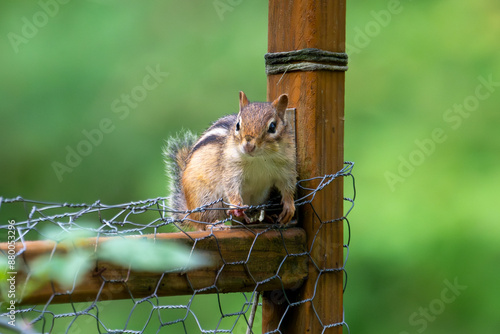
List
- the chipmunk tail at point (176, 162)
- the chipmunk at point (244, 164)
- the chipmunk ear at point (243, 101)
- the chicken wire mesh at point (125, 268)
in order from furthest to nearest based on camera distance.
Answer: the chipmunk tail at point (176, 162)
the chipmunk ear at point (243, 101)
the chipmunk at point (244, 164)
the chicken wire mesh at point (125, 268)

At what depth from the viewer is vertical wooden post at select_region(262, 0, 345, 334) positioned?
1.29 m

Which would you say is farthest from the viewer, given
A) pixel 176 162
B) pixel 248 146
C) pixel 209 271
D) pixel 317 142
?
pixel 176 162

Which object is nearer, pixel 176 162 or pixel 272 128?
pixel 272 128

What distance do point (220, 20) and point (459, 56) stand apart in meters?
1.29

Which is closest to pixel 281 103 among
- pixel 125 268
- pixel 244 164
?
pixel 244 164

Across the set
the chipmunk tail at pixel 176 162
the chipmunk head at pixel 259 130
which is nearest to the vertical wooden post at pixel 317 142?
the chipmunk head at pixel 259 130

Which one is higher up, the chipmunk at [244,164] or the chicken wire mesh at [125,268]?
the chipmunk at [244,164]

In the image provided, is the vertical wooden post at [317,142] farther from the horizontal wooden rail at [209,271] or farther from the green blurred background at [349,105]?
the green blurred background at [349,105]

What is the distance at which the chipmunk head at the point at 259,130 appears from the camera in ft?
4.92

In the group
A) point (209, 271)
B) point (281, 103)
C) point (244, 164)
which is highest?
point (281, 103)

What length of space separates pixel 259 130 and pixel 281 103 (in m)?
0.17

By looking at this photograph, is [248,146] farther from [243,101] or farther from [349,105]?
[349,105]

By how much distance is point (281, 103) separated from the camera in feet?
4.50

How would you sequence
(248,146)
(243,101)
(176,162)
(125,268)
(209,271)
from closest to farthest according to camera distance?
(125,268) < (209,271) < (248,146) < (243,101) < (176,162)
